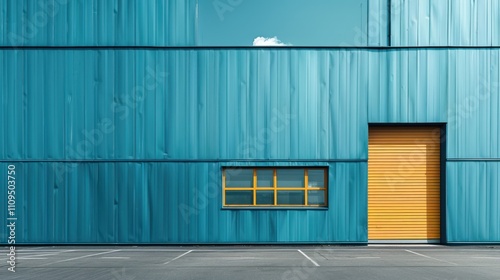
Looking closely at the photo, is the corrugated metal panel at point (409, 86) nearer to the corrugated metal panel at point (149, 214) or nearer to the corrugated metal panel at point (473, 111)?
the corrugated metal panel at point (473, 111)

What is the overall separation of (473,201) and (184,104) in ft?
37.0

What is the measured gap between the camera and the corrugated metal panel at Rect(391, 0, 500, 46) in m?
13.2

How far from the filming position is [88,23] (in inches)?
520

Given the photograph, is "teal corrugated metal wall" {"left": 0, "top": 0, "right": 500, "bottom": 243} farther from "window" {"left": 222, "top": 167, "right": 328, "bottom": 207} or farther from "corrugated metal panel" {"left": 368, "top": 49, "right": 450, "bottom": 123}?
"window" {"left": 222, "top": 167, "right": 328, "bottom": 207}

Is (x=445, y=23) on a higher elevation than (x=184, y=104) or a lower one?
higher

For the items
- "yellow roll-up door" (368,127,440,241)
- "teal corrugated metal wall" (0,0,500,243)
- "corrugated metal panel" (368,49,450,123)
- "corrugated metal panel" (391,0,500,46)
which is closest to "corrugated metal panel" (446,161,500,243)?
"teal corrugated metal wall" (0,0,500,243)

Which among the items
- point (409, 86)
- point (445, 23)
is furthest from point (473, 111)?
point (445, 23)

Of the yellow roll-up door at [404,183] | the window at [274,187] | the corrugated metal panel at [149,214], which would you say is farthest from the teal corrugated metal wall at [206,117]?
the yellow roll-up door at [404,183]

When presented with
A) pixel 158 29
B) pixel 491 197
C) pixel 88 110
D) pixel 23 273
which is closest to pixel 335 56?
pixel 158 29

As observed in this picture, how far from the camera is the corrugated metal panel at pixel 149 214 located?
1283 centimetres

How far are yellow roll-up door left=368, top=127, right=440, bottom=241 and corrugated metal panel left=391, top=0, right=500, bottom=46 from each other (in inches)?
135

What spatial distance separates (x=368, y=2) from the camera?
13.3 meters

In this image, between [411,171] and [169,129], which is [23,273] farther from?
[411,171]

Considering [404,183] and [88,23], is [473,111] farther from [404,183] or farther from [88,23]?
[88,23]
